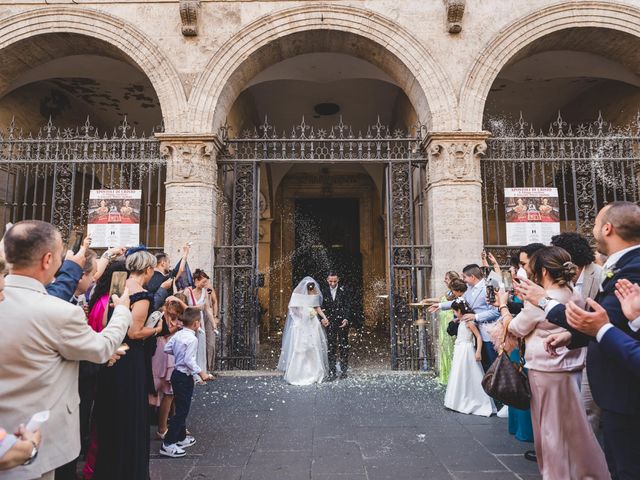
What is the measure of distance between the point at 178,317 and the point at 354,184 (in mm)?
13029

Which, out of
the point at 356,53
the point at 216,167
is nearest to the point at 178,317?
the point at 216,167

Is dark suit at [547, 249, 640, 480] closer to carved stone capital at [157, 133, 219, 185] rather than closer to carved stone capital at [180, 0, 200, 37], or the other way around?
carved stone capital at [157, 133, 219, 185]

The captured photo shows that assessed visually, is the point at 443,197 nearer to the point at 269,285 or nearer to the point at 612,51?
the point at 612,51

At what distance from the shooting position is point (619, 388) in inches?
86.2

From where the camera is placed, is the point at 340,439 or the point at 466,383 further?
the point at 466,383

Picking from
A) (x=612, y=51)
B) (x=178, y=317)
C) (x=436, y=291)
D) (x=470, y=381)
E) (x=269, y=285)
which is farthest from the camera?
(x=269, y=285)

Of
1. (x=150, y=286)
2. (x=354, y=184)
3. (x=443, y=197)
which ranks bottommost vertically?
(x=150, y=286)

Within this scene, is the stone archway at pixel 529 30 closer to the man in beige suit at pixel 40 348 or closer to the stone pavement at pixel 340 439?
the stone pavement at pixel 340 439

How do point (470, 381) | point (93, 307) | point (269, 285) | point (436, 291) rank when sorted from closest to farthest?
point (93, 307) → point (470, 381) → point (436, 291) → point (269, 285)

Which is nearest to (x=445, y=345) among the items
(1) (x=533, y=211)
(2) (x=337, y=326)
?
(2) (x=337, y=326)

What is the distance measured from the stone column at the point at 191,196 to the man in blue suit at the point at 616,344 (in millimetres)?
6310

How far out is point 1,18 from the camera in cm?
834

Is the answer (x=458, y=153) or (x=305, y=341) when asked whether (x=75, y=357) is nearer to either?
(x=305, y=341)

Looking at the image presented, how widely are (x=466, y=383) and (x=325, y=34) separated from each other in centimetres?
654
